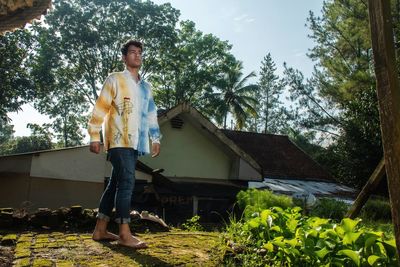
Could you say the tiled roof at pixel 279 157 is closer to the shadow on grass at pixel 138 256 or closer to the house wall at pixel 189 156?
the house wall at pixel 189 156

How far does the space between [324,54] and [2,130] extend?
192 ft

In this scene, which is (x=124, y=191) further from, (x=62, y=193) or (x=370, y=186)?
(x=62, y=193)

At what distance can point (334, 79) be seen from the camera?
95.9ft

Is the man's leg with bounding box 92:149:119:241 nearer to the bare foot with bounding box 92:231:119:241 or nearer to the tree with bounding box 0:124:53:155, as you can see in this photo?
the bare foot with bounding box 92:231:119:241

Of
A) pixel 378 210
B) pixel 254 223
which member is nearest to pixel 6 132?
pixel 378 210

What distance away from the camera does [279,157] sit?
2392cm

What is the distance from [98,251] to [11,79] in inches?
870

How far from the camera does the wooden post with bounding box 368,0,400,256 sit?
1895 millimetres

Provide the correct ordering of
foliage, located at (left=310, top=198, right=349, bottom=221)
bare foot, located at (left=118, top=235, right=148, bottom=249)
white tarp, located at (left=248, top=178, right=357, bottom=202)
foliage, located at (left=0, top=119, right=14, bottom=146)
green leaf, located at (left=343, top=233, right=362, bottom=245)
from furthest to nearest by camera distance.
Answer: foliage, located at (left=0, top=119, right=14, bottom=146) < white tarp, located at (left=248, top=178, right=357, bottom=202) < foliage, located at (left=310, top=198, right=349, bottom=221) < bare foot, located at (left=118, top=235, right=148, bottom=249) < green leaf, located at (left=343, top=233, right=362, bottom=245)

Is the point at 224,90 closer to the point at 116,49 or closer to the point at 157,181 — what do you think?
the point at 116,49

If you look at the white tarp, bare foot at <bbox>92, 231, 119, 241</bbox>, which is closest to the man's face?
bare foot at <bbox>92, 231, 119, 241</bbox>

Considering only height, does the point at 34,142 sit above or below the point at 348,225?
above

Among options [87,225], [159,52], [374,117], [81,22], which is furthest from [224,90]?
[87,225]

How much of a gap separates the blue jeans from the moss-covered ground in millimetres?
289
